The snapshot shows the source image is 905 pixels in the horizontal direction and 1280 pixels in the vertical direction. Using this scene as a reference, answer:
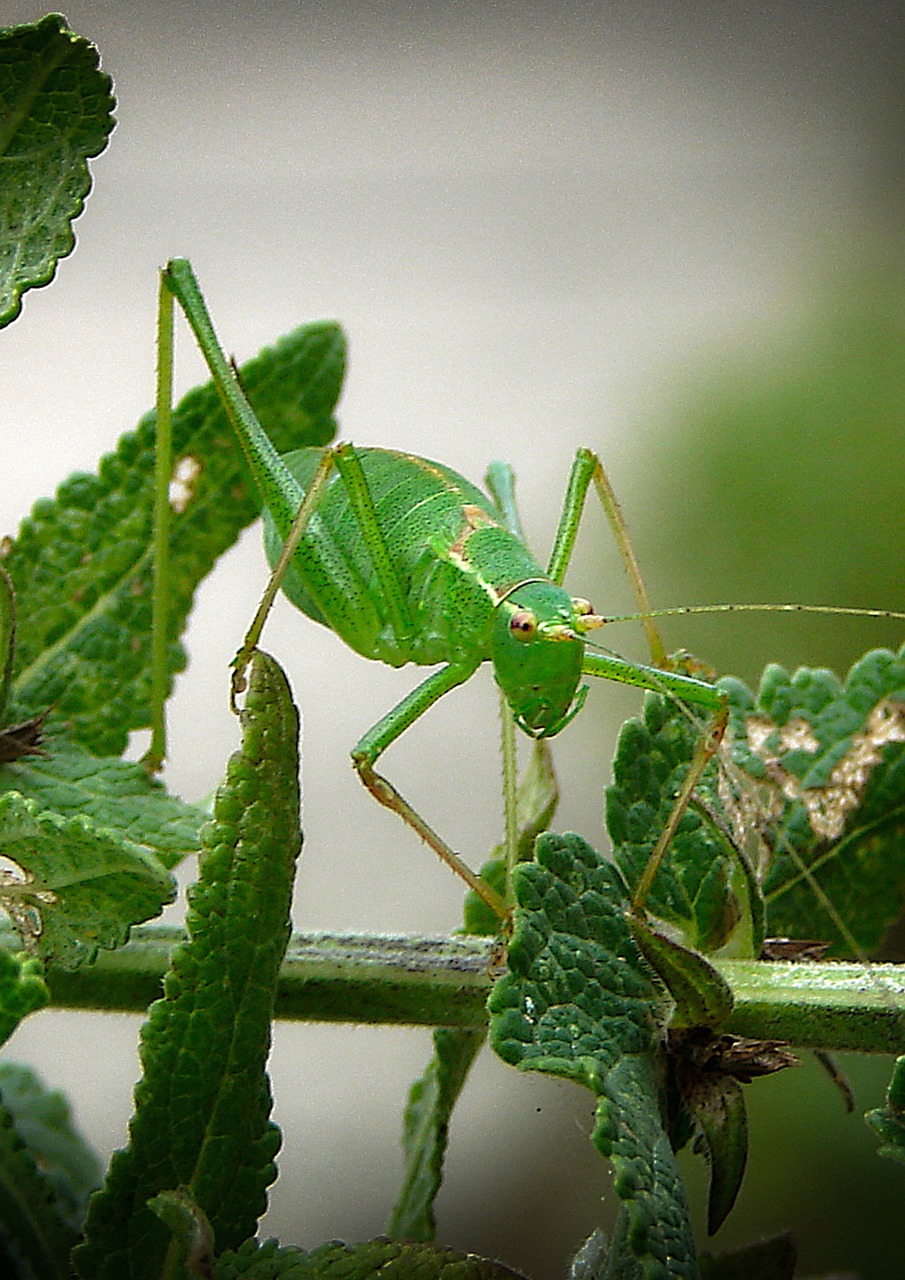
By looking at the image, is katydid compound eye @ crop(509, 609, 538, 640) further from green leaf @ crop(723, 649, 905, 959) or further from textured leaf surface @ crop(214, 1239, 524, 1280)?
textured leaf surface @ crop(214, 1239, 524, 1280)

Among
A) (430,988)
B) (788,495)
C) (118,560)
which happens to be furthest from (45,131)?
(788,495)

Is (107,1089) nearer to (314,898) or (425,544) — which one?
(314,898)

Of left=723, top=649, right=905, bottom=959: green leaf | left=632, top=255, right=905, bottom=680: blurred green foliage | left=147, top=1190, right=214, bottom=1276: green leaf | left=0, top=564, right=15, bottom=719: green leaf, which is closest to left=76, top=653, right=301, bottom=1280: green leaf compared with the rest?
left=147, top=1190, right=214, bottom=1276: green leaf

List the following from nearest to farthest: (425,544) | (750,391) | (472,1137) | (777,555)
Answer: (425,544), (777,555), (750,391), (472,1137)

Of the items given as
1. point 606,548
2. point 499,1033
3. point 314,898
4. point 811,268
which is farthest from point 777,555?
point 499,1033

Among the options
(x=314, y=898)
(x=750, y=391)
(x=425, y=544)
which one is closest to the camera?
(x=425, y=544)

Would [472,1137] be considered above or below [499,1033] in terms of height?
below

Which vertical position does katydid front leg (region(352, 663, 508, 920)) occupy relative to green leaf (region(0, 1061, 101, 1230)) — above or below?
above
